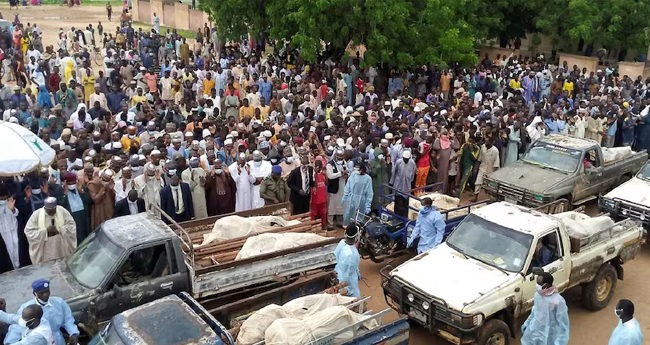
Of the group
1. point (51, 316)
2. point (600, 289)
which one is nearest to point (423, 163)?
point (600, 289)

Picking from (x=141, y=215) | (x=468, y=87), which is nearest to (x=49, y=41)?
(x=468, y=87)

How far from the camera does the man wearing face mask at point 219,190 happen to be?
36.7ft

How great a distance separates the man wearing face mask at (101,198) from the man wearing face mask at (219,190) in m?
1.64

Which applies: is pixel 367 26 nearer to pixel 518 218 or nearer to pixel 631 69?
pixel 518 218

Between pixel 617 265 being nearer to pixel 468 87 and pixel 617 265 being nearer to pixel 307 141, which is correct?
pixel 307 141

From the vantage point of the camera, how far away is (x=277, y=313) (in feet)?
23.6

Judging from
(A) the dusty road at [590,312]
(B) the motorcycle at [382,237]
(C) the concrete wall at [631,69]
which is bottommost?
(A) the dusty road at [590,312]

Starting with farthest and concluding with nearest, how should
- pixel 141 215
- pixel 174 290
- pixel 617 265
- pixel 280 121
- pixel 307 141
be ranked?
pixel 280 121, pixel 307 141, pixel 617 265, pixel 141 215, pixel 174 290

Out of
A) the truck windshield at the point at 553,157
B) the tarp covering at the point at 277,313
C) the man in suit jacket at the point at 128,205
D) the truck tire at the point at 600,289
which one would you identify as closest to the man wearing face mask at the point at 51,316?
the tarp covering at the point at 277,313

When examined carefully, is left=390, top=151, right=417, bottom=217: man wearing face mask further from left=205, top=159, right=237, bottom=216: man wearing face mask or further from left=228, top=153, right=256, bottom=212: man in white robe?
left=205, top=159, right=237, bottom=216: man wearing face mask

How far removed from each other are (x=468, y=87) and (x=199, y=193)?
12886mm

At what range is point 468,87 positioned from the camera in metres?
21.4

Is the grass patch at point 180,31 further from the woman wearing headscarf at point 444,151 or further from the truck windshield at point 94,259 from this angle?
the truck windshield at point 94,259

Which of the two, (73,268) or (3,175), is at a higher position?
(3,175)
